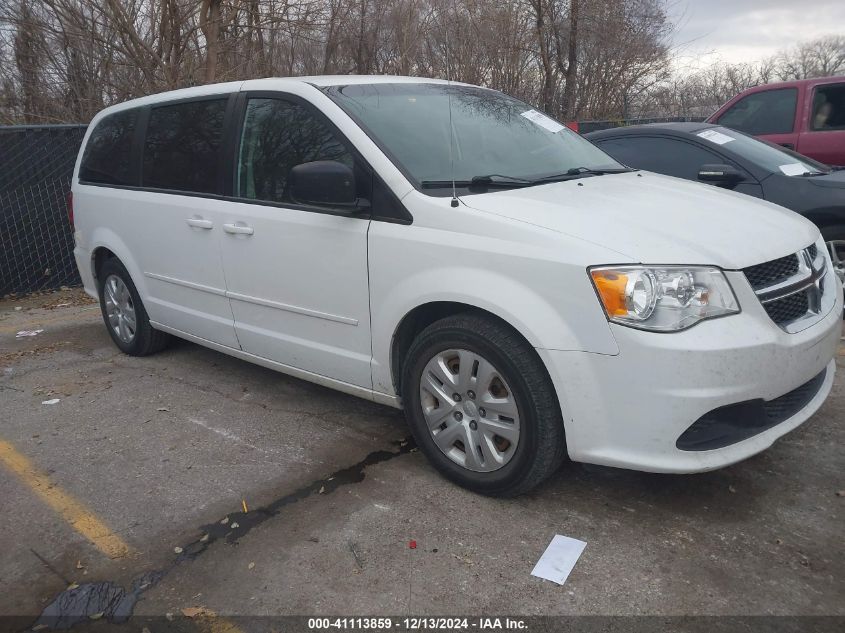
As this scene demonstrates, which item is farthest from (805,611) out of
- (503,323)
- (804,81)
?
(804,81)

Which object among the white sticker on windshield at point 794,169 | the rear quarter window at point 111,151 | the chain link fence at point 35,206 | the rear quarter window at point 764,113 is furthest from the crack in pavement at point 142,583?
the rear quarter window at point 764,113

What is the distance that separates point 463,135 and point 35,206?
579cm

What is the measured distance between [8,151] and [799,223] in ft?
23.8

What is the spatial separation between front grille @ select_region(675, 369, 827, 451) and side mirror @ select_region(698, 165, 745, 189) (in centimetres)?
255

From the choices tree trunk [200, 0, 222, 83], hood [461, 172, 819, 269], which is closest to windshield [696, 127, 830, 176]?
hood [461, 172, 819, 269]

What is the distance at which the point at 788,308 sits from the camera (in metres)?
2.97

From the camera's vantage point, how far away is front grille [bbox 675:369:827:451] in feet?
8.97

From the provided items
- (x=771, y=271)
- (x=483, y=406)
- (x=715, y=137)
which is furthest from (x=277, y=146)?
(x=715, y=137)

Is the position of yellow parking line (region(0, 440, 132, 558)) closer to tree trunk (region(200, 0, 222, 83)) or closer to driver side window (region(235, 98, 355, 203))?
driver side window (region(235, 98, 355, 203))

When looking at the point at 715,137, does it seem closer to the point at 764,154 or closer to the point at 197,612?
the point at 764,154

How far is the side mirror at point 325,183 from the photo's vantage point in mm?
3262

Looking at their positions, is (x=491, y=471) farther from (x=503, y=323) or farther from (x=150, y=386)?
(x=150, y=386)

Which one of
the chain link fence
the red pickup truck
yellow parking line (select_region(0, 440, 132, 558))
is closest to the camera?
yellow parking line (select_region(0, 440, 132, 558))

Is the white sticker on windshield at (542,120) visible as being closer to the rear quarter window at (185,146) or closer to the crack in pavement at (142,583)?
the rear quarter window at (185,146)
